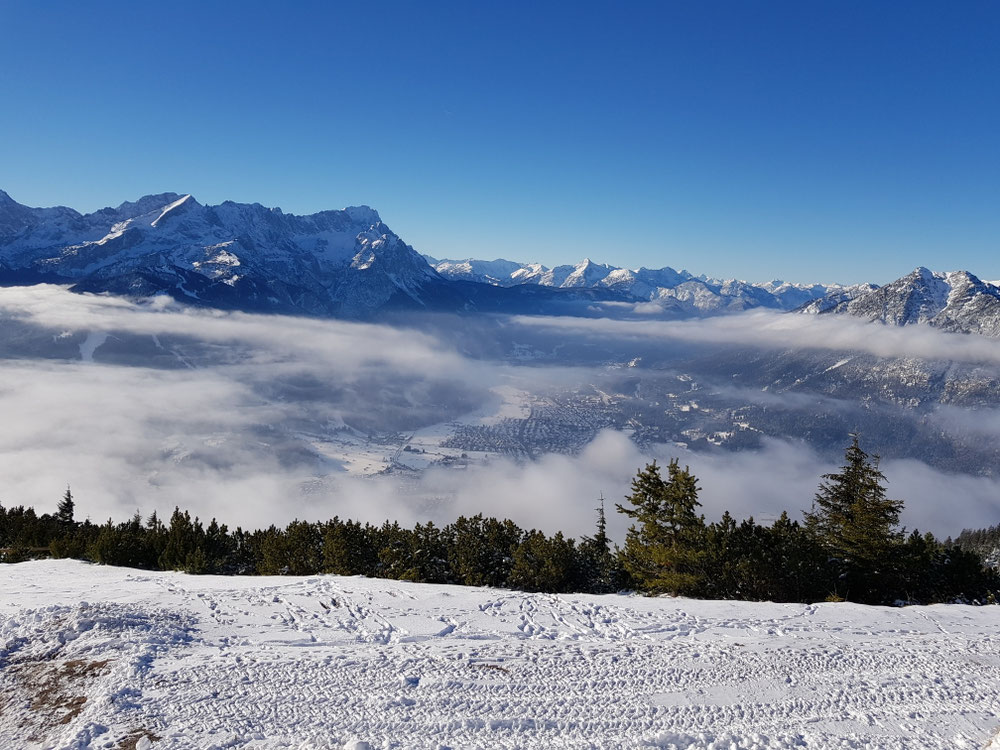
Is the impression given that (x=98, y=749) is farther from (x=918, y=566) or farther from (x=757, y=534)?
(x=918, y=566)

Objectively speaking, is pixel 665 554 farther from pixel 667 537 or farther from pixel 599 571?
pixel 599 571

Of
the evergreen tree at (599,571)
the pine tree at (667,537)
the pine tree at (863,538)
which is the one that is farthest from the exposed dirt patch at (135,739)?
the pine tree at (863,538)

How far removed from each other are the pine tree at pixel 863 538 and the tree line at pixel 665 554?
0.20ft

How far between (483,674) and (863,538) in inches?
926

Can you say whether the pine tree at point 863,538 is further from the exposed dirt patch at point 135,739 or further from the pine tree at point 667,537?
the exposed dirt patch at point 135,739

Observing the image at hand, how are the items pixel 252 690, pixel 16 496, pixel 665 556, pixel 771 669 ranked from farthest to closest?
1. pixel 16 496
2. pixel 665 556
3. pixel 771 669
4. pixel 252 690

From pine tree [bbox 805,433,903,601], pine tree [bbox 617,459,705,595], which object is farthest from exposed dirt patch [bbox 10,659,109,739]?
pine tree [bbox 805,433,903,601]

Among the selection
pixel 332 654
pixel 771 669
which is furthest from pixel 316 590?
pixel 771 669

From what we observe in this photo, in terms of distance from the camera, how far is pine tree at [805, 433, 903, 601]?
2592cm

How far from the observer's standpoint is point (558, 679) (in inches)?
507

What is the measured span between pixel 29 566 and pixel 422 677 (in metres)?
28.2

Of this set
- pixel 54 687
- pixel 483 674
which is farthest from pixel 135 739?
pixel 483 674

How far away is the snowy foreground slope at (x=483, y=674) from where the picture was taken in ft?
34.9

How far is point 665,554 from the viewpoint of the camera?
992 inches
